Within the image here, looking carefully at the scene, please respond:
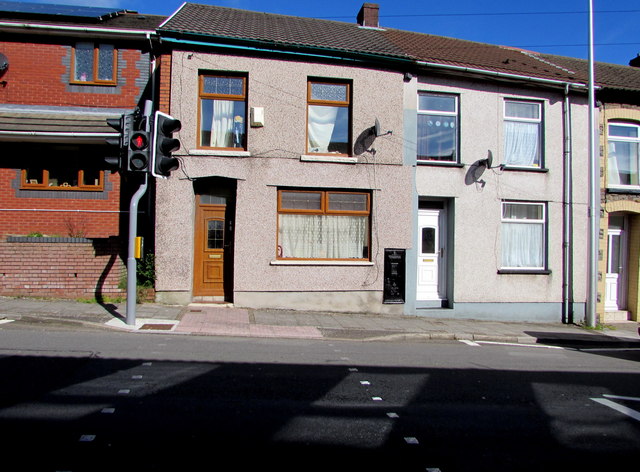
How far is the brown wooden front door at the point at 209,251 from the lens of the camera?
11.5m

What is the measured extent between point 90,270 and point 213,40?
228 inches

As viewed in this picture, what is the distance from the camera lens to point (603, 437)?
4516 millimetres

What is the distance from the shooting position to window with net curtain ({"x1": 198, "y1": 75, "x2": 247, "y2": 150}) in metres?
11.3

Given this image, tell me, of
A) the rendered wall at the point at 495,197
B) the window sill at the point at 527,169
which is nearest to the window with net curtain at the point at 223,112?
the rendered wall at the point at 495,197

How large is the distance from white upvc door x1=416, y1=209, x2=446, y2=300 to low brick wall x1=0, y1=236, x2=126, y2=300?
7.24m

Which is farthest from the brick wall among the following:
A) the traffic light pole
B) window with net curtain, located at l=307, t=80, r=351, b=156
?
window with net curtain, located at l=307, t=80, r=351, b=156

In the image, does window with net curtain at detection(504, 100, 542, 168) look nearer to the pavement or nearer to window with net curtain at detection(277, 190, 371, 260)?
window with net curtain at detection(277, 190, 371, 260)

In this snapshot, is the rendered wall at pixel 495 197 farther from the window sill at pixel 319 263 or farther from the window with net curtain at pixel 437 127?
the window sill at pixel 319 263

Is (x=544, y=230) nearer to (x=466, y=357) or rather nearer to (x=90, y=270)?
(x=466, y=357)

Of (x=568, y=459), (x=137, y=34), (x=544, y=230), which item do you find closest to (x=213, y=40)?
(x=137, y=34)

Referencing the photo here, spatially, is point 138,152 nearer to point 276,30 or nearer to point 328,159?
point 328,159

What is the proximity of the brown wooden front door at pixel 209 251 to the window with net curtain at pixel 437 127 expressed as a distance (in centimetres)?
538

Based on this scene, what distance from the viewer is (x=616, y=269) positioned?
14.1 meters

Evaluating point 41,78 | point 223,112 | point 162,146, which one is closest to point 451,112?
point 223,112
